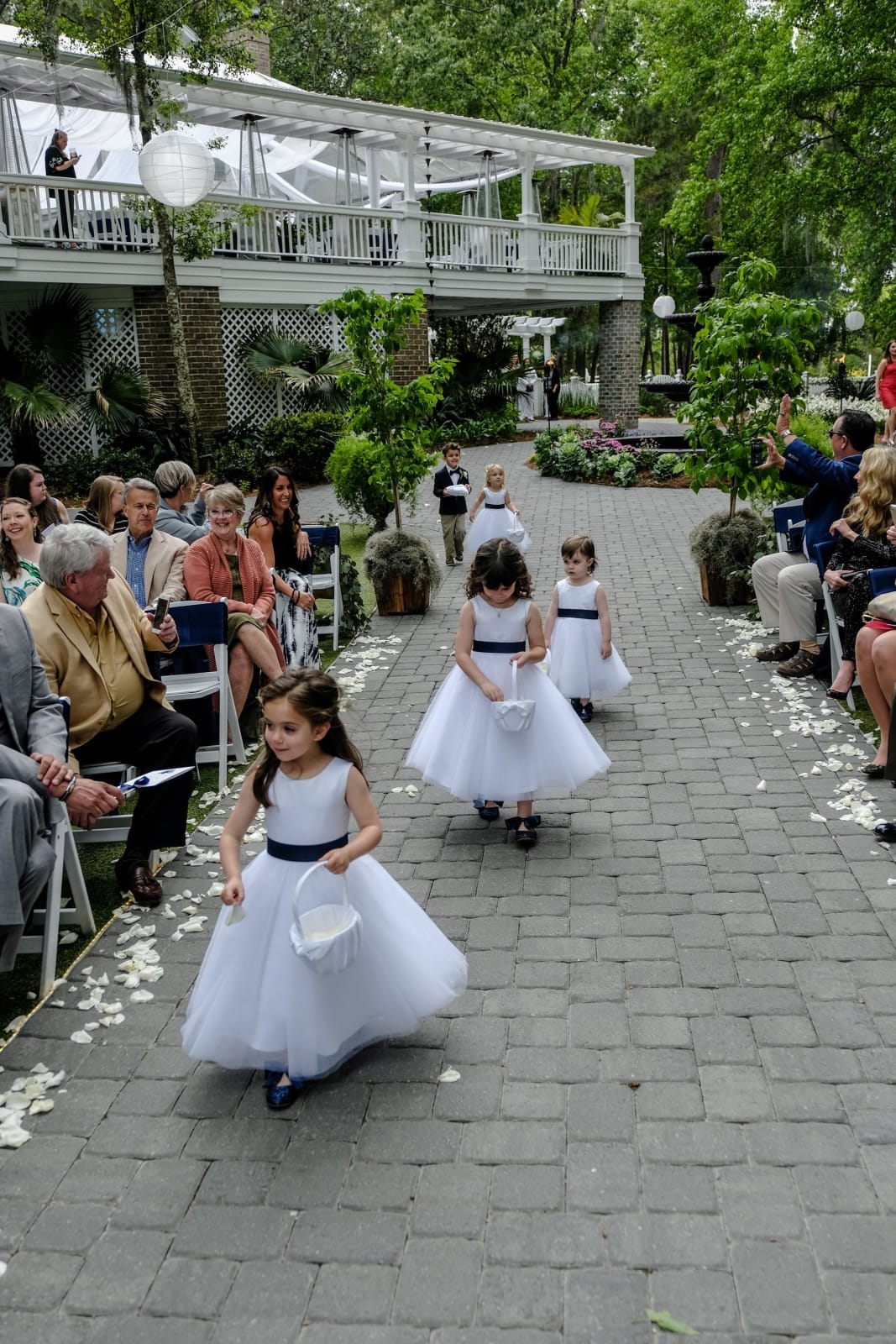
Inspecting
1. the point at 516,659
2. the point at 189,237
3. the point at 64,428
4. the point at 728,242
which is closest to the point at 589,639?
the point at 516,659

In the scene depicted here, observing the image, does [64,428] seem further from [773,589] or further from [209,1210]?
[209,1210]

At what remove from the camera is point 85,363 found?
782 inches

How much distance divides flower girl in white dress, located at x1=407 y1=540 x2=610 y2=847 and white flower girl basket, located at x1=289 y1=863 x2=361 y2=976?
2.12 metres

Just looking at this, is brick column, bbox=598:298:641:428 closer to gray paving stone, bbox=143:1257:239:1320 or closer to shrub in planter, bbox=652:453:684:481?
shrub in planter, bbox=652:453:684:481

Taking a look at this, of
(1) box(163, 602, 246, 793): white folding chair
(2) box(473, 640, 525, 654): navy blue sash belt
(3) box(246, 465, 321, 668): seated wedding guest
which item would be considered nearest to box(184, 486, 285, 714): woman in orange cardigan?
(1) box(163, 602, 246, 793): white folding chair

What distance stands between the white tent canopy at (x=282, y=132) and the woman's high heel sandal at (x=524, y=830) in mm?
14866

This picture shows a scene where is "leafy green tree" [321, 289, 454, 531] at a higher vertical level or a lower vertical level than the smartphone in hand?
higher

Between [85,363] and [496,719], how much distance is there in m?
16.5

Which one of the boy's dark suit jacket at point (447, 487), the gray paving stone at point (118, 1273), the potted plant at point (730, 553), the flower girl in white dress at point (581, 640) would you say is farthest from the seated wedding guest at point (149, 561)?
the boy's dark suit jacket at point (447, 487)

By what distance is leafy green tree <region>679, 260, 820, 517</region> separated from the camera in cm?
1032

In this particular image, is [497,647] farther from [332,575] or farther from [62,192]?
[62,192]

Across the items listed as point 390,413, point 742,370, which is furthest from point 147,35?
point 742,370

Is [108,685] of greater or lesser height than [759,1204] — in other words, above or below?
above

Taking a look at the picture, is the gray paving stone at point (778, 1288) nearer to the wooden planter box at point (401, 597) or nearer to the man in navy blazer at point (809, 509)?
the man in navy blazer at point (809, 509)
